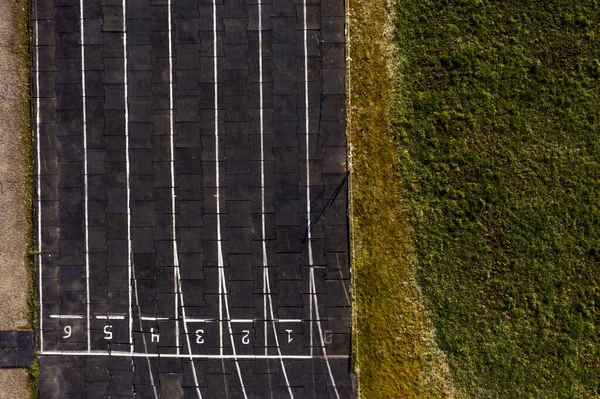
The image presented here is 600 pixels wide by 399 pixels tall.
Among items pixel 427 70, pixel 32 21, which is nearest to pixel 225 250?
pixel 427 70

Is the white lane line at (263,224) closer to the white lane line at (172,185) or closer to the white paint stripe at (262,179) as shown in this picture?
the white paint stripe at (262,179)

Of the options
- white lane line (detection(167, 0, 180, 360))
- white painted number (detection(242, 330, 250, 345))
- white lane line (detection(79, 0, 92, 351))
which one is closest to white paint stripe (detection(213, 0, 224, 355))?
white painted number (detection(242, 330, 250, 345))

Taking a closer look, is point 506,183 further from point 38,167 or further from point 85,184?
point 38,167

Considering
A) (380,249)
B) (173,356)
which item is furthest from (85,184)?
(380,249)

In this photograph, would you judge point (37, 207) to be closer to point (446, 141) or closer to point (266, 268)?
point (266, 268)

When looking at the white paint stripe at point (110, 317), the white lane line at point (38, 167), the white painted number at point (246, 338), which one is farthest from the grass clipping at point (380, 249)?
the white lane line at point (38, 167)

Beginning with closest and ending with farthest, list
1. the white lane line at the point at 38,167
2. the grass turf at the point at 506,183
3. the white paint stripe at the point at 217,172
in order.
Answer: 1. the grass turf at the point at 506,183
2. the white paint stripe at the point at 217,172
3. the white lane line at the point at 38,167
